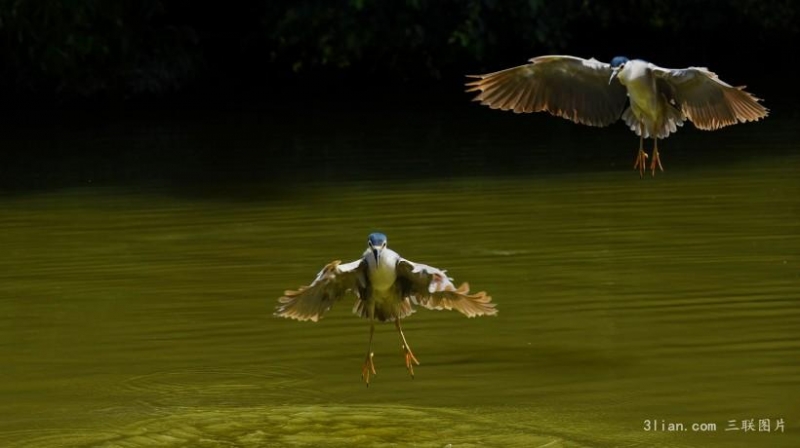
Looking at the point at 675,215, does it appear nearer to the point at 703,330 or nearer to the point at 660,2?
the point at 703,330

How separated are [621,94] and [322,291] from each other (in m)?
3.36

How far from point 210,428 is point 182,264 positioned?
12.5 feet

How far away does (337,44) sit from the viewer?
811 inches

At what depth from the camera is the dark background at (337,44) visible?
66.5ft

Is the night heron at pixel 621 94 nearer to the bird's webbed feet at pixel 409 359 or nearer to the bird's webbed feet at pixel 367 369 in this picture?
the bird's webbed feet at pixel 409 359

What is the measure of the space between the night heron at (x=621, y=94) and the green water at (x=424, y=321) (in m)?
0.94

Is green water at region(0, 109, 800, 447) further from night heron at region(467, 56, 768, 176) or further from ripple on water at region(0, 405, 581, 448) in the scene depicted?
night heron at region(467, 56, 768, 176)

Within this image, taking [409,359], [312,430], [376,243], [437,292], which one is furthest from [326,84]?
[312,430]

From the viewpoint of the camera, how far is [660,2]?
70.1ft

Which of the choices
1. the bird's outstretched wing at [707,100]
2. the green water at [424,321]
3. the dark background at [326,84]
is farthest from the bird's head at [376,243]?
the dark background at [326,84]

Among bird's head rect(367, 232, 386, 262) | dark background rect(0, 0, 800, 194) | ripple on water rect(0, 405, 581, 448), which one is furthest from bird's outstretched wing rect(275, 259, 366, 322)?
dark background rect(0, 0, 800, 194)

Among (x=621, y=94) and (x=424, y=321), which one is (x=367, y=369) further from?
(x=621, y=94)

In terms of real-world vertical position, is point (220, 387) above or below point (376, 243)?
below

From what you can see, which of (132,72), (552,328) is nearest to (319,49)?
(132,72)
